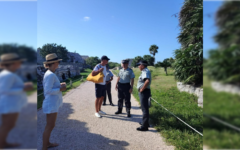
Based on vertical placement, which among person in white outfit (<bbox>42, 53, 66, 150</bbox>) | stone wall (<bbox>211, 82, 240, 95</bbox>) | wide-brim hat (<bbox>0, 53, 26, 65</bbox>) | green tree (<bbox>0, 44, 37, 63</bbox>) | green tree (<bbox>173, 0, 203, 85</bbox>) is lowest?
person in white outfit (<bbox>42, 53, 66, 150</bbox>)

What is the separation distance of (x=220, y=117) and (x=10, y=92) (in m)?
0.95

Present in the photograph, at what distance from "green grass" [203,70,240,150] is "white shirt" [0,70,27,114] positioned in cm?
90

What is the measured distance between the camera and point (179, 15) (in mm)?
7691

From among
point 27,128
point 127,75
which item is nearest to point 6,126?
point 27,128

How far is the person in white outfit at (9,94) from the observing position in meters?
0.68

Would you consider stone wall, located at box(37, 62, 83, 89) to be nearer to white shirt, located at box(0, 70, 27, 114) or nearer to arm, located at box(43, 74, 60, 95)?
arm, located at box(43, 74, 60, 95)

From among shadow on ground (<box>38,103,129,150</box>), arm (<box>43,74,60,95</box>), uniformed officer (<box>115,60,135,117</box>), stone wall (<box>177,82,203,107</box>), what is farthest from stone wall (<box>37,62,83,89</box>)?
stone wall (<box>177,82,203,107</box>)

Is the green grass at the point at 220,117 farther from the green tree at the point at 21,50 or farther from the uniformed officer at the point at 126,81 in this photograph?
the uniformed officer at the point at 126,81

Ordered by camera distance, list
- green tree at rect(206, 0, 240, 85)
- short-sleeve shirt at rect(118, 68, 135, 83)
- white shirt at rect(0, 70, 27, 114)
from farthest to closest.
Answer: short-sleeve shirt at rect(118, 68, 135, 83)
white shirt at rect(0, 70, 27, 114)
green tree at rect(206, 0, 240, 85)

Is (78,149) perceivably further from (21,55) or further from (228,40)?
(228,40)

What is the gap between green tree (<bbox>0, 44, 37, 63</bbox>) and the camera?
2.42ft

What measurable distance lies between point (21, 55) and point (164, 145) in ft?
10.2

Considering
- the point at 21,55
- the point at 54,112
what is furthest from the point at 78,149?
the point at 21,55

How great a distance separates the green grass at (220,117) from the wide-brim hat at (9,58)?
92cm
